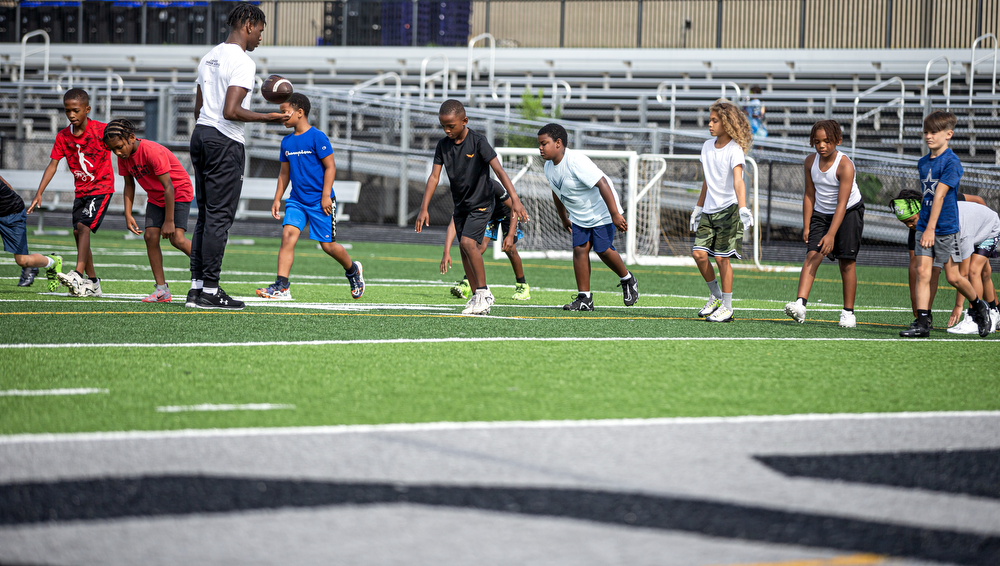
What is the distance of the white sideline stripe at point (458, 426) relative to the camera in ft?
11.3

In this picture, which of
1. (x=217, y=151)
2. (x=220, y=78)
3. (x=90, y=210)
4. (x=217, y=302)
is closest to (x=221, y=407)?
(x=217, y=302)

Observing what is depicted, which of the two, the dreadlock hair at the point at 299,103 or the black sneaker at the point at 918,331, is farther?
the dreadlock hair at the point at 299,103

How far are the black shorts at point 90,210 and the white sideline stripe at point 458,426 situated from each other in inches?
227

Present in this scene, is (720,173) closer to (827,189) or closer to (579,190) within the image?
(827,189)

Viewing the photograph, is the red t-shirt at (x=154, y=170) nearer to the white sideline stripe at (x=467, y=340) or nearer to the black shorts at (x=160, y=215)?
the black shorts at (x=160, y=215)

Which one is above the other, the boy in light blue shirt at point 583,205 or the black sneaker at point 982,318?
the boy in light blue shirt at point 583,205

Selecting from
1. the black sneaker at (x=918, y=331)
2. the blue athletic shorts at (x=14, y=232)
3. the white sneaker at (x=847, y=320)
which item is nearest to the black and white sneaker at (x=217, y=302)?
the blue athletic shorts at (x=14, y=232)

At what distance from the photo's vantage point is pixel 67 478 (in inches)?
116

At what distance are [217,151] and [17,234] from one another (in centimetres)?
262

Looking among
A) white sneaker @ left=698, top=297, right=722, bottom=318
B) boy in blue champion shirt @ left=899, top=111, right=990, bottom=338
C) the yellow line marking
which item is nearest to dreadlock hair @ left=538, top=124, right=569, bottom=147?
white sneaker @ left=698, top=297, right=722, bottom=318

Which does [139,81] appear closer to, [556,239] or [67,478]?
[556,239]

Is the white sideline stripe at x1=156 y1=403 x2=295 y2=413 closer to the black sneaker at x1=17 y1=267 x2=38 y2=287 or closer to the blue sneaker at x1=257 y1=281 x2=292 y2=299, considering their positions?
the blue sneaker at x1=257 y1=281 x2=292 y2=299

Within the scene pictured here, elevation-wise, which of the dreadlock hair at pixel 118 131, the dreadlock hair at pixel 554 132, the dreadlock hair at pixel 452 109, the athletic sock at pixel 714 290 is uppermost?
the dreadlock hair at pixel 452 109

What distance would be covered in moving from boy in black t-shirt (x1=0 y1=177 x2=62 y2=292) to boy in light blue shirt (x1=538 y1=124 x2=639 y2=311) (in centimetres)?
430
